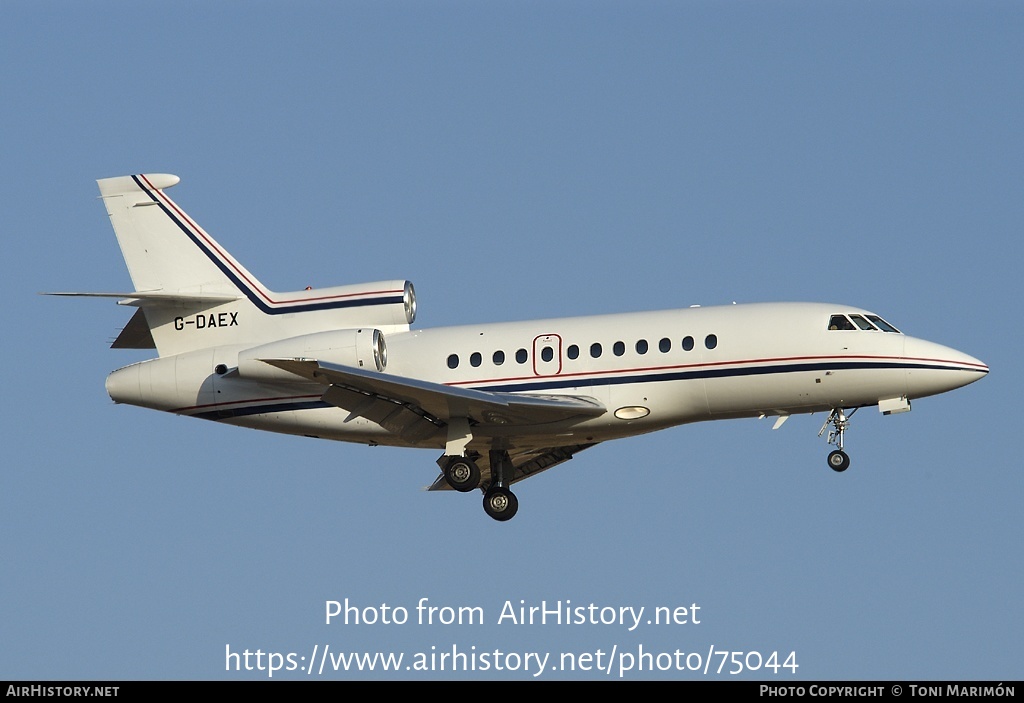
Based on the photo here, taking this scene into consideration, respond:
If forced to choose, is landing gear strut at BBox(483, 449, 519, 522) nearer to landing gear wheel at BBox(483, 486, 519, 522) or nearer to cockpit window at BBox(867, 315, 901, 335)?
landing gear wheel at BBox(483, 486, 519, 522)

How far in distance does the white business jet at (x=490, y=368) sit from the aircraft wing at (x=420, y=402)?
0.05 m

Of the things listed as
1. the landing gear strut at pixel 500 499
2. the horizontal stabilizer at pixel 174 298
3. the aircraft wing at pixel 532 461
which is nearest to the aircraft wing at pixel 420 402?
the landing gear strut at pixel 500 499

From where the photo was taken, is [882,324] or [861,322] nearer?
[861,322]

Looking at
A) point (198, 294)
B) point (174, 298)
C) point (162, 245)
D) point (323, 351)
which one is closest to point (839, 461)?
point (323, 351)

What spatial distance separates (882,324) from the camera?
103ft

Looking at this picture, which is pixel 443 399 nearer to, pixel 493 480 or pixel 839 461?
pixel 493 480

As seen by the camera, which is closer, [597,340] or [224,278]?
[597,340]

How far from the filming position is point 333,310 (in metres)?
32.3

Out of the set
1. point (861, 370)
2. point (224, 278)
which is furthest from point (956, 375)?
point (224, 278)

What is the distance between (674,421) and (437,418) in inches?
176

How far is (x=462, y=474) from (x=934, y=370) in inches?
356
